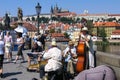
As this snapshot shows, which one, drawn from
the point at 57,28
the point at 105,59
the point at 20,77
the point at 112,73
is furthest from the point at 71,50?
the point at 57,28

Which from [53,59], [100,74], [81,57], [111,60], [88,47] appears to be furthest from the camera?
[81,57]

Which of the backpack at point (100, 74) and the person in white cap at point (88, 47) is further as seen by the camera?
the person in white cap at point (88, 47)

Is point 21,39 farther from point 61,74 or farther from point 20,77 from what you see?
point 61,74

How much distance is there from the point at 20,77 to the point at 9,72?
4.38 ft

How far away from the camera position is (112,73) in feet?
10.7

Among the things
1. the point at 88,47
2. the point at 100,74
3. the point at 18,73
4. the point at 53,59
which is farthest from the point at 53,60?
the point at 100,74

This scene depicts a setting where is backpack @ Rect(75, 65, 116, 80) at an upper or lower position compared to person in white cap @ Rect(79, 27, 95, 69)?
upper

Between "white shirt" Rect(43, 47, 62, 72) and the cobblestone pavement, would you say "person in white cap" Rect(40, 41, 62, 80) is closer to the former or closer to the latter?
"white shirt" Rect(43, 47, 62, 72)

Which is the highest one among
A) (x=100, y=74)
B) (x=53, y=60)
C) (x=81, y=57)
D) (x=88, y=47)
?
(x=100, y=74)

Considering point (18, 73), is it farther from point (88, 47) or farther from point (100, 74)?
point (100, 74)

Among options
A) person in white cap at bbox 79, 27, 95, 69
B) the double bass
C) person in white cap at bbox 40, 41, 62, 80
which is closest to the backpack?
person in white cap at bbox 40, 41, 62, 80

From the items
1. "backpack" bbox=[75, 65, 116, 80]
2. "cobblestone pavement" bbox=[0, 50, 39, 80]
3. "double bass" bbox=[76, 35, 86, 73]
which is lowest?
"cobblestone pavement" bbox=[0, 50, 39, 80]

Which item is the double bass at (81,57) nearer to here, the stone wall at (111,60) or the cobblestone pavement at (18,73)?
the stone wall at (111,60)

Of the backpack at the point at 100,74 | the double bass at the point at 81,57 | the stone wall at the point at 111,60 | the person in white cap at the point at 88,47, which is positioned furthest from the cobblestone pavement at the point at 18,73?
the backpack at the point at 100,74
